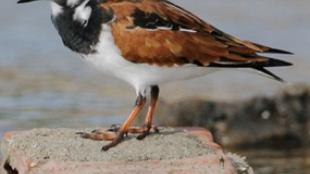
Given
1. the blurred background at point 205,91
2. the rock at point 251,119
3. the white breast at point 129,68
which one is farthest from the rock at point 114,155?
the rock at point 251,119

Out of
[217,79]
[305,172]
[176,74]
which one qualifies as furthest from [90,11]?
[217,79]

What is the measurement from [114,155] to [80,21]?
29.2 inches

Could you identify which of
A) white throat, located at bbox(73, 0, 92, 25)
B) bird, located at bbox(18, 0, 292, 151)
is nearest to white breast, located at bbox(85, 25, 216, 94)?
bird, located at bbox(18, 0, 292, 151)

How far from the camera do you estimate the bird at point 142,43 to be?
5699mm

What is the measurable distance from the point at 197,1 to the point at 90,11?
8331mm

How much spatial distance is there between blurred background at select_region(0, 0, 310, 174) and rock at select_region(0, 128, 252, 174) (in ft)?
7.37

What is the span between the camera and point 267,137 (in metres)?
9.07

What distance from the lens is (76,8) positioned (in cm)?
577

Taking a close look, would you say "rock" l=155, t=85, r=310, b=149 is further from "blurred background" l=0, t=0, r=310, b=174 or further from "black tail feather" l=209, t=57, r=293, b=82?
"black tail feather" l=209, t=57, r=293, b=82

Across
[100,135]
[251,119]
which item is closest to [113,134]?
[100,135]

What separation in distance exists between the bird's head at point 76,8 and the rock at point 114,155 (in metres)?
0.64

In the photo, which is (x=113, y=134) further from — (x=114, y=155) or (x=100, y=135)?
(x=114, y=155)

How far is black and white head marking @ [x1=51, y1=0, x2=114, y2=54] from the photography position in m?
5.70

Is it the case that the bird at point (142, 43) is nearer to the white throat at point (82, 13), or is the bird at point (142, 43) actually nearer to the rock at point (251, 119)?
the white throat at point (82, 13)
